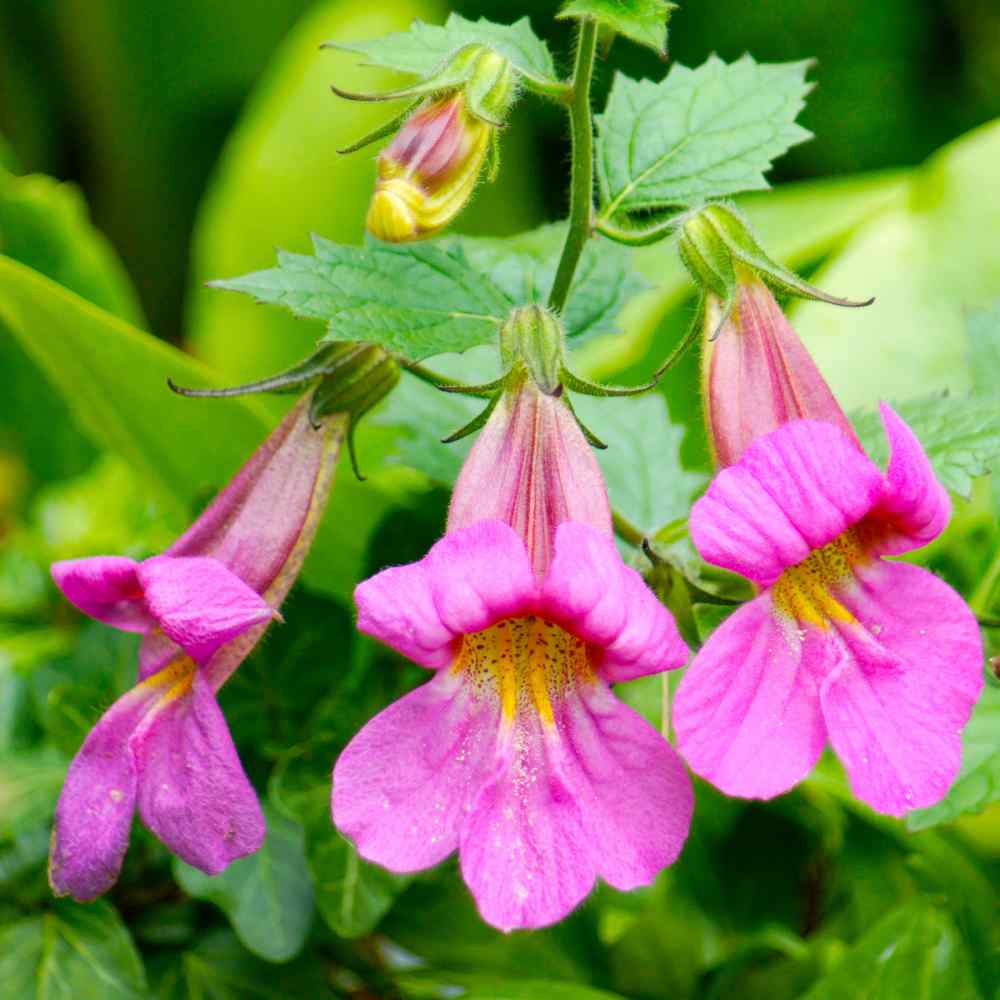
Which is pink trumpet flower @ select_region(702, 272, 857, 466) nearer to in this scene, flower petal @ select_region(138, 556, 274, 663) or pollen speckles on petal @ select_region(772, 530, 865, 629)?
pollen speckles on petal @ select_region(772, 530, 865, 629)

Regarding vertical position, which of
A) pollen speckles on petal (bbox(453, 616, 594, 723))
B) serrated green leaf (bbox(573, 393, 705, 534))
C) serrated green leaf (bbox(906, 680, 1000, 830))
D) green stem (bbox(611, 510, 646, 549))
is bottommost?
serrated green leaf (bbox(906, 680, 1000, 830))

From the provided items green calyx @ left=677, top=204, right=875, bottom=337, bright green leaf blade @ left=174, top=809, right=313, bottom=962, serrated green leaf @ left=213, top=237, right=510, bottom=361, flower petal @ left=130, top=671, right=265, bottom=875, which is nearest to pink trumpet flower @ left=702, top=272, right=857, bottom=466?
green calyx @ left=677, top=204, right=875, bottom=337

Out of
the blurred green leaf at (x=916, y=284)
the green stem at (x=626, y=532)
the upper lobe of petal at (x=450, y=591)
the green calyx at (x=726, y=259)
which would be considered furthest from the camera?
the blurred green leaf at (x=916, y=284)

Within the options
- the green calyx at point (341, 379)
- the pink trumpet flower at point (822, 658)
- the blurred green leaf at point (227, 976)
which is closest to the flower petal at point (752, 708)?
the pink trumpet flower at point (822, 658)

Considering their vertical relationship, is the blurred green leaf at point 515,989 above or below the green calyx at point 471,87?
below

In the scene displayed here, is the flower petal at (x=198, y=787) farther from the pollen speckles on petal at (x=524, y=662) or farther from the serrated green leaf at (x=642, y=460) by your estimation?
the serrated green leaf at (x=642, y=460)

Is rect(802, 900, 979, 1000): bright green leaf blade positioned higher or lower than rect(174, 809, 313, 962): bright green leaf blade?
higher

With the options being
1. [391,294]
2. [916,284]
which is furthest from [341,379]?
[916,284]

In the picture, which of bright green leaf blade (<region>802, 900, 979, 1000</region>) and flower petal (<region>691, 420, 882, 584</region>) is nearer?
flower petal (<region>691, 420, 882, 584</region>)
